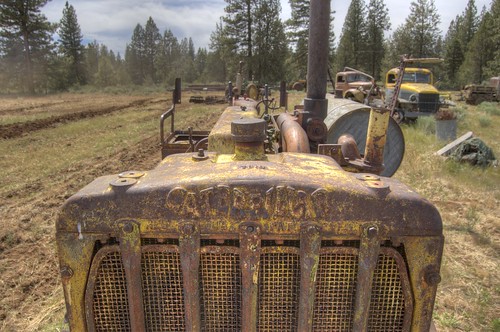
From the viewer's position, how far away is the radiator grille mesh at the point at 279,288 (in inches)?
71.7

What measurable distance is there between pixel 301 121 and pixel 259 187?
85.3 inches

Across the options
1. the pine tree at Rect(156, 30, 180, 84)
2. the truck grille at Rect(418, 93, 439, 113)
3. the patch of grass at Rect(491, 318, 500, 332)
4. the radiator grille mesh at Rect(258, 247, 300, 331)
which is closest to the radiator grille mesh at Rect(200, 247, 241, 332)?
the radiator grille mesh at Rect(258, 247, 300, 331)

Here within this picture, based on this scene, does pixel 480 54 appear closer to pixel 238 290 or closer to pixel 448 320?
pixel 448 320

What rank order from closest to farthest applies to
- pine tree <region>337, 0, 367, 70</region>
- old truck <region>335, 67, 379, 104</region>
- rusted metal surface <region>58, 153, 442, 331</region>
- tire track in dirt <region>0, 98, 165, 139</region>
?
rusted metal surface <region>58, 153, 442, 331</region> < tire track in dirt <region>0, 98, 165, 139</region> < old truck <region>335, 67, 379, 104</region> < pine tree <region>337, 0, 367, 70</region>

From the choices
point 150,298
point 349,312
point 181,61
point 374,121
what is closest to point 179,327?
point 150,298

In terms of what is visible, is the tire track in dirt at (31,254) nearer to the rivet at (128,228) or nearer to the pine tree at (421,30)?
the rivet at (128,228)

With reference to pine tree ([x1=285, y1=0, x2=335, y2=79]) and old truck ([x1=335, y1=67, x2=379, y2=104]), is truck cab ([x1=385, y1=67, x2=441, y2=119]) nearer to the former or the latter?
old truck ([x1=335, y1=67, x2=379, y2=104])

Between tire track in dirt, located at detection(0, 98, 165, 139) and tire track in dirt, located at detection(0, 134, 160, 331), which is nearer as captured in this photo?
tire track in dirt, located at detection(0, 134, 160, 331)

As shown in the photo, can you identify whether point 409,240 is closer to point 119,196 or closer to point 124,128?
point 119,196

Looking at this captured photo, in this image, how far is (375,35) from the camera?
1984 inches

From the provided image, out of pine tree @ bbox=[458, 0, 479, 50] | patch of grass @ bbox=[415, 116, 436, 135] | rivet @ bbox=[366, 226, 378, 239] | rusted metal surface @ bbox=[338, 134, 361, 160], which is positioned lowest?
patch of grass @ bbox=[415, 116, 436, 135]

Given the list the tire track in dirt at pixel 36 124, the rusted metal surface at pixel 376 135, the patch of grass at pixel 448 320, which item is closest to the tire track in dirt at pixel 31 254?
the rusted metal surface at pixel 376 135

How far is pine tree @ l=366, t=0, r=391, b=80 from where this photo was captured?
5041 centimetres

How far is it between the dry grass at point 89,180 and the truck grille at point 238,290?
6.29 ft
